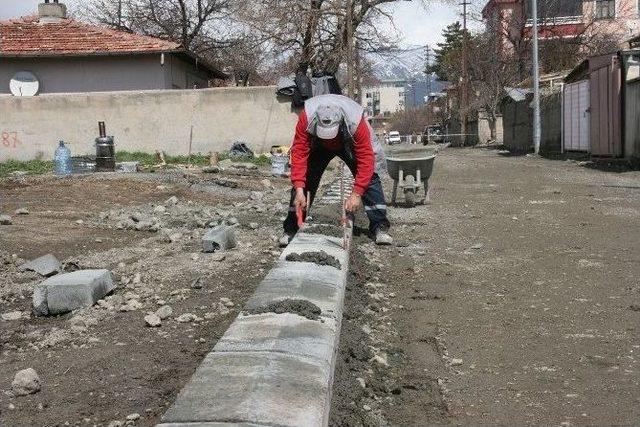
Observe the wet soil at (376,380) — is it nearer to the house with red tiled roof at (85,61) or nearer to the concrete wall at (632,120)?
the concrete wall at (632,120)

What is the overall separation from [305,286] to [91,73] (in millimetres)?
22131

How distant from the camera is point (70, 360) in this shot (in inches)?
164

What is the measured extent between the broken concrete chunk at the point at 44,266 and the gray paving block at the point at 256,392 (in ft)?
11.0

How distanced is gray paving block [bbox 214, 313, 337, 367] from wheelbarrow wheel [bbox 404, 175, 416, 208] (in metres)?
6.90

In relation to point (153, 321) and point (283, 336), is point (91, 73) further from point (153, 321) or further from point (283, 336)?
point (283, 336)

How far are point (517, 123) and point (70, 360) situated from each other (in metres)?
32.3

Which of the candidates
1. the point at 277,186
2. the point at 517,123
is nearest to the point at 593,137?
the point at 277,186

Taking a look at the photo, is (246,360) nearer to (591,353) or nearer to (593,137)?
(591,353)

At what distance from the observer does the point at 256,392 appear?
2.99 metres

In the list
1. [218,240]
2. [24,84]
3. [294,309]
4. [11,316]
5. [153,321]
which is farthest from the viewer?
[24,84]

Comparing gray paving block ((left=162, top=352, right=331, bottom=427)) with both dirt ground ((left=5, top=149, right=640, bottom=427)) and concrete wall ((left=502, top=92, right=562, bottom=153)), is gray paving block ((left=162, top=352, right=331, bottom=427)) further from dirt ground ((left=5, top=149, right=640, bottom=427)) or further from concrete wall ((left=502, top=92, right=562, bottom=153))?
concrete wall ((left=502, top=92, right=562, bottom=153))

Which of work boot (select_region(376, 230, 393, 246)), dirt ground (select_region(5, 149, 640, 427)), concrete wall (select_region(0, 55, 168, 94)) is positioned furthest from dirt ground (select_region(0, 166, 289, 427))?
concrete wall (select_region(0, 55, 168, 94))

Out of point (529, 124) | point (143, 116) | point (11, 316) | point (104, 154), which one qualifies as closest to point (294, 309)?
point (11, 316)

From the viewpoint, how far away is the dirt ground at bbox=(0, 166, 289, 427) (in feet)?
11.8
